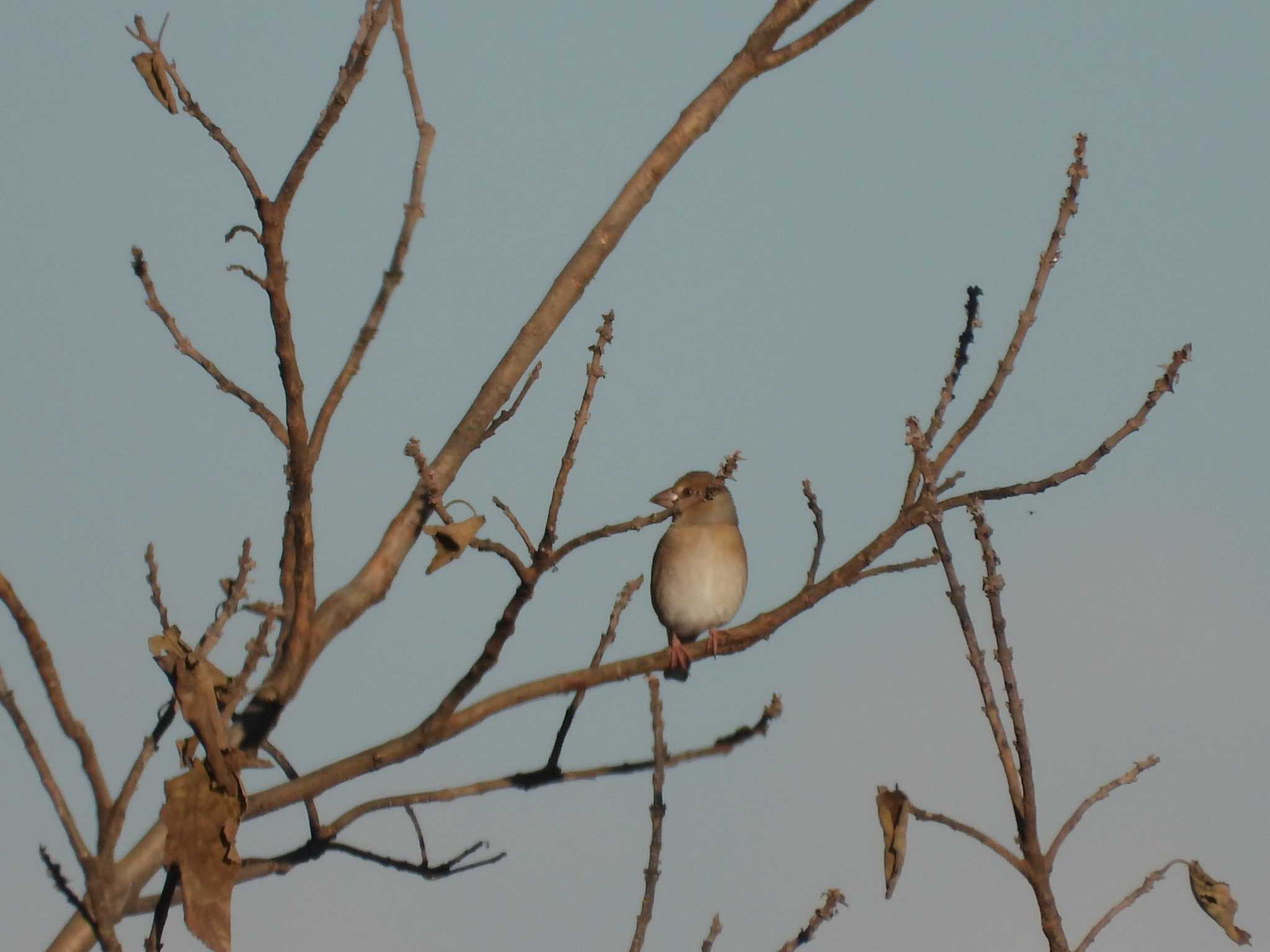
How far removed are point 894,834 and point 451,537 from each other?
1.10 meters

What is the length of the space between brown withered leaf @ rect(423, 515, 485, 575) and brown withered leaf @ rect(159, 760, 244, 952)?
69cm

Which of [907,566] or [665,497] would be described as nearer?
[907,566]

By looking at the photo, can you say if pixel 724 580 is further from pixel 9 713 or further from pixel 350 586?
pixel 9 713

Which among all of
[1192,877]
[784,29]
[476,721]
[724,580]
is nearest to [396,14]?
[784,29]

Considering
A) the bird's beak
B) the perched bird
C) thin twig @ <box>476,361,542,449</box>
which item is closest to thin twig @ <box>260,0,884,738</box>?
thin twig @ <box>476,361,542,449</box>

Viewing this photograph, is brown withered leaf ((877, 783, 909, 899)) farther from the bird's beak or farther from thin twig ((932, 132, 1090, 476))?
the bird's beak

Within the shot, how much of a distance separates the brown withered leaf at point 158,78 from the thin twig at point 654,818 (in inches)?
62.2

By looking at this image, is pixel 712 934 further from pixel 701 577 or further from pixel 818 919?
pixel 701 577

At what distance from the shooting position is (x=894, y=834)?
3.31 m

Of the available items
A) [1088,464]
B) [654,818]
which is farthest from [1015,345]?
[654,818]

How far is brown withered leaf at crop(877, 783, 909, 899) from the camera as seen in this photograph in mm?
3309

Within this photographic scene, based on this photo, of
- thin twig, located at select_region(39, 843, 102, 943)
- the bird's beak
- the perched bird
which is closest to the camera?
thin twig, located at select_region(39, 843, 102, 943)

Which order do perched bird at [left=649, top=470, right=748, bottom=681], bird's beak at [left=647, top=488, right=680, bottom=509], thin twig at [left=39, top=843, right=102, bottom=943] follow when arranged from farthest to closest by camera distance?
perched bird at [left=649, top=470, right=748, bottom=681], bird's beak at [left=647, top=488, right=680, bottom=509], thin twig at [left=39, top=843, right=102, bottom=943]

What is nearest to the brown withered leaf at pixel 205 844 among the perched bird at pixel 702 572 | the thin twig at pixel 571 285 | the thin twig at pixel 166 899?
the thin twig at pixel 166 899
